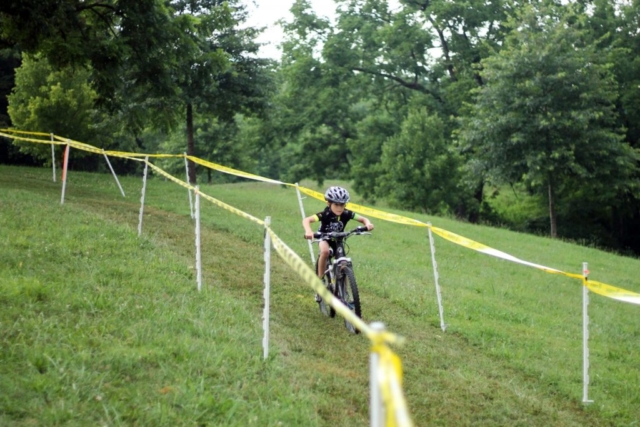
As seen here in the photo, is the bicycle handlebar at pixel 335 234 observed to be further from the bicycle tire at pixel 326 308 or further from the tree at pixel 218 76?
the tree at pixel 218 76

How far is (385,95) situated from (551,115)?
54.4ft

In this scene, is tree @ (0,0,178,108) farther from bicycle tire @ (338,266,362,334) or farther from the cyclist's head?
bicycle tire @ (338,266,362,334)

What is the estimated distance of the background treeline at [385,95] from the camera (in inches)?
750

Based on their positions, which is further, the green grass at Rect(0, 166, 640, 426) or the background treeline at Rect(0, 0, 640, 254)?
the background treeline at Rect(0, 0, 640, 254)

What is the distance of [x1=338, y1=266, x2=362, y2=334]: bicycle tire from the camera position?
28.9 feet

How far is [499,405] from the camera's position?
7.24m

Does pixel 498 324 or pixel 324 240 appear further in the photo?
pixel 498 324

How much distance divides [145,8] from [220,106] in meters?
10.1

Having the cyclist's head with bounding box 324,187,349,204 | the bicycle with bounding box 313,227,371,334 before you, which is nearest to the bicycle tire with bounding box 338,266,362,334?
the bicycle with bounding box 313,227,371,334

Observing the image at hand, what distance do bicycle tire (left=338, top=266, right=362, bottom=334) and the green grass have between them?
324mm

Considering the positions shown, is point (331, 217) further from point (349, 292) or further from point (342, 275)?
point (349, 292)

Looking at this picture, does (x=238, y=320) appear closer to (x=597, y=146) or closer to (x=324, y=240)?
(x=324, y=240)

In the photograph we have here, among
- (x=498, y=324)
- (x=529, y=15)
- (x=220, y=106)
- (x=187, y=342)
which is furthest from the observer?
(x=529, y=15)

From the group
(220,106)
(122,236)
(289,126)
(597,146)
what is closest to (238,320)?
(122,236)
